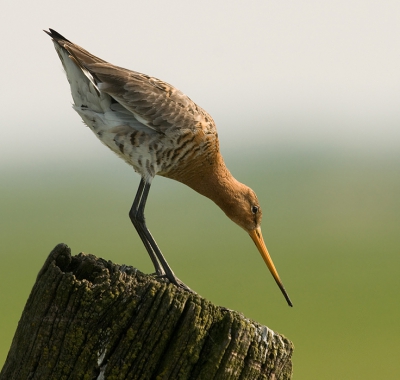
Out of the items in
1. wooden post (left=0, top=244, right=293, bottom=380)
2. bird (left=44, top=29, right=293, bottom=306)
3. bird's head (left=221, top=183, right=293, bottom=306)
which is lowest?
wooden post (left=0, top=244, right=293, bottom=380)

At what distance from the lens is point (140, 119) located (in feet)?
29.9

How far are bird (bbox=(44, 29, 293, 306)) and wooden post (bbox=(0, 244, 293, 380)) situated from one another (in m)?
3.29

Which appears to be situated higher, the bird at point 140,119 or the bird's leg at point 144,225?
the bird at point 140,119

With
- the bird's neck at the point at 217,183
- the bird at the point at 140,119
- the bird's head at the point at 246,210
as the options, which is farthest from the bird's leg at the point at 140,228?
the bird's head at the point at 246,210

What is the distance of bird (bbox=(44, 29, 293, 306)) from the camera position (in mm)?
9023

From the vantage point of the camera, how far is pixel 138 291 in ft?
17.6

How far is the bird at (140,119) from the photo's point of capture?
9023 mm

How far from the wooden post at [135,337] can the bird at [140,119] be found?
10.8ft

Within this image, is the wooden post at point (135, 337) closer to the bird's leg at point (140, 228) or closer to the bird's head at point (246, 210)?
the bird's leg at point (140, 228)

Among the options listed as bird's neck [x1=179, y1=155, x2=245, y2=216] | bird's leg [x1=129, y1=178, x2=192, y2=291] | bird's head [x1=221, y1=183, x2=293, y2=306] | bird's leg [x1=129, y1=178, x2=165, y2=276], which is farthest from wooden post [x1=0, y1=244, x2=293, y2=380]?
bird's head [x1=221, y1=183, x2=293, y2=306]

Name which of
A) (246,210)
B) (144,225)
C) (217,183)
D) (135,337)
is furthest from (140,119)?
(135,337)

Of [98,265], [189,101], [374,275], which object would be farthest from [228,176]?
[374,275]

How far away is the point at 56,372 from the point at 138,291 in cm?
86

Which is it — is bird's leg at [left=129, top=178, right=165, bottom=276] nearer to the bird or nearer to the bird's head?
the bird
